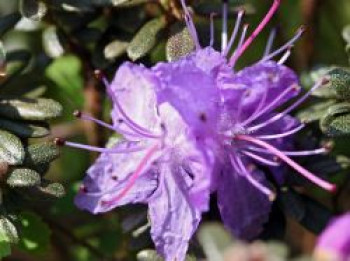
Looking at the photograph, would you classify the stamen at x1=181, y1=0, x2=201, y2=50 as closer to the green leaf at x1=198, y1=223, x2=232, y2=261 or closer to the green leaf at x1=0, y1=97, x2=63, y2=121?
the green leaf at x1=0, y1=97, x2=63, y2=121

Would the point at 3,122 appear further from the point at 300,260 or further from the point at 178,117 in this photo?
the point at 300,260

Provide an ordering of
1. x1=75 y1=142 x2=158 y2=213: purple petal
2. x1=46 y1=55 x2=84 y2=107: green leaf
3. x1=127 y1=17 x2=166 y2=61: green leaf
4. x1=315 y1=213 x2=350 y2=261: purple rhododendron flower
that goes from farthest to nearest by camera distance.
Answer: x1=46 y1=55 x2=84 y2=107: green leaf
x1=127 y1=17 x2=166 y2=61: green leaf
x1=75 y1=142 x2=158 y2=213: purple petal
x1=315 y1=213 x2=350 y2=261: purple rhododendron flower

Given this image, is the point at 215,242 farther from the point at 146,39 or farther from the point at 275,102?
the point at 146,39

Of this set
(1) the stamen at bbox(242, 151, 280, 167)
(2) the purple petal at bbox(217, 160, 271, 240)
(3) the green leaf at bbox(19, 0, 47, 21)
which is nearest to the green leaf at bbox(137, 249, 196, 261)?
(2) the purple petal at bbox(217, 160, 271, 240)

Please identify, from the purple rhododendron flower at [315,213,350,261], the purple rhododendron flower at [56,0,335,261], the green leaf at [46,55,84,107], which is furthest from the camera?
the green leaf at [46,55,84,107]

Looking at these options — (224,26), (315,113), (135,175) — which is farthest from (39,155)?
(315,113)

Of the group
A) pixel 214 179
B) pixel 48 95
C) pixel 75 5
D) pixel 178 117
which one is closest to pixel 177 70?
pixel 178 117
